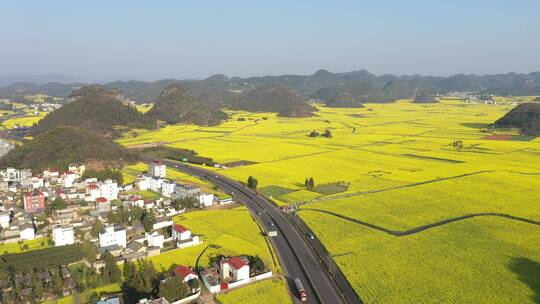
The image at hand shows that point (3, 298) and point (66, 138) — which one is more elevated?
point (66, 138)

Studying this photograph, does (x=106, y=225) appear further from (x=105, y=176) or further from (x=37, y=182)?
(x=37, y=182)

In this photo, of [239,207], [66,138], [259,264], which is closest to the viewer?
[259,264]

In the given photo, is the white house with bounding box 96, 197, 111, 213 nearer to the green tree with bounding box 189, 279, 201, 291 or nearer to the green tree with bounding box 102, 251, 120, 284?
the green tree with bounding box 102, 251, 120, 284

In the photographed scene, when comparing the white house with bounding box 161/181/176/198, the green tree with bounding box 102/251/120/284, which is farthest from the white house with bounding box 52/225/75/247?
the white house with bounding box 161/181/176/198

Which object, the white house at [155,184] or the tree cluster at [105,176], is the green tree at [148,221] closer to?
the white house at [155,184]

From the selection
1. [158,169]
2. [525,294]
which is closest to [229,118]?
[158,169]

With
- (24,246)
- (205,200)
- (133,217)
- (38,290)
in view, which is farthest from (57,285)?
(205,200)

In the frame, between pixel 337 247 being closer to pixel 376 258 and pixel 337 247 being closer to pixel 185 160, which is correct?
pixel 376 258
